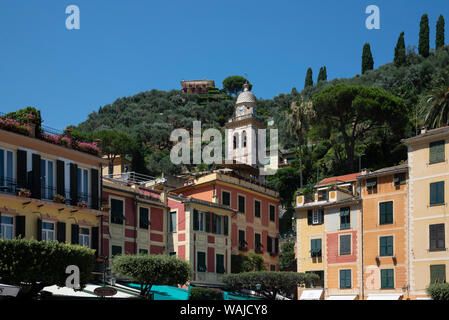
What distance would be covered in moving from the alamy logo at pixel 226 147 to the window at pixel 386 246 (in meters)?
40.2

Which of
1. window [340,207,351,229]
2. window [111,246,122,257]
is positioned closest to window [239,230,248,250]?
window [340,207,351,229]

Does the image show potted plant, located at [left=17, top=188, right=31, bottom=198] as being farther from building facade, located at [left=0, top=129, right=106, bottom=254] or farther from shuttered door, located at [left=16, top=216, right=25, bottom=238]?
shuttered door, located at [left=16, top=216, right=25, bottom=238]

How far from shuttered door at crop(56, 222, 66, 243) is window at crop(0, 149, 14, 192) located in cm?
406

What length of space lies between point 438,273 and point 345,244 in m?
8.76

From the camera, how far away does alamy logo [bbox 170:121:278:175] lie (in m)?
107

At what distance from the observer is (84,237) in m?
41.6

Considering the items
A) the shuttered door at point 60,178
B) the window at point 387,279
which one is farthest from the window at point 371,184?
the shuttered door at point 60,178

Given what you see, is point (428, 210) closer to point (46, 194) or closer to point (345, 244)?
point (345, 244)

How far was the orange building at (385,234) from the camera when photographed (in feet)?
168

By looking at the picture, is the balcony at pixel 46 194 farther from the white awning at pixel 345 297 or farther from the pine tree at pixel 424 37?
the pine tree at pixel 424 37

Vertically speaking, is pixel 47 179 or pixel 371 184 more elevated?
pixel 371 184

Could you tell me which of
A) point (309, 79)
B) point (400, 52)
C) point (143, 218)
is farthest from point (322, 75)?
point (143, 218)
